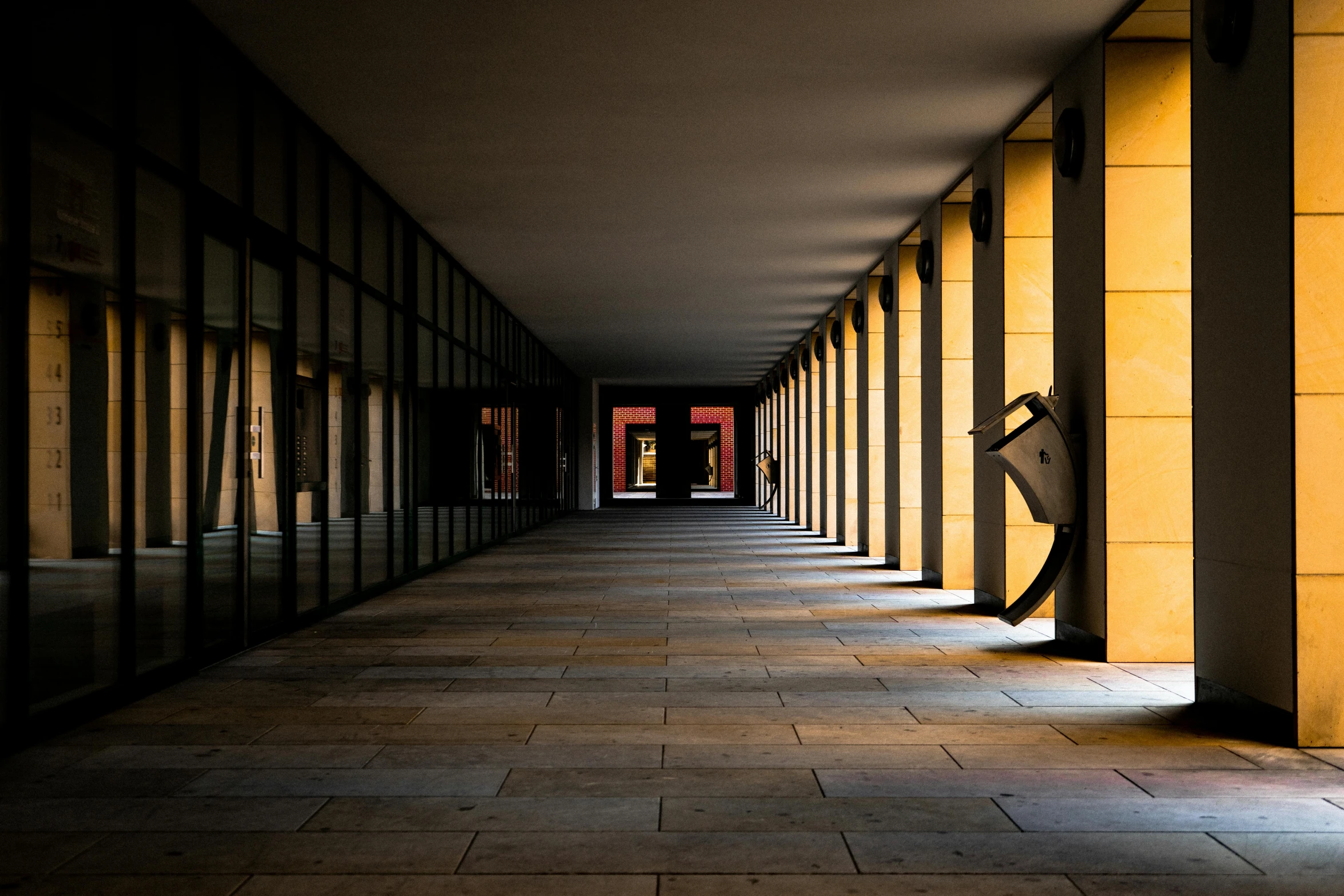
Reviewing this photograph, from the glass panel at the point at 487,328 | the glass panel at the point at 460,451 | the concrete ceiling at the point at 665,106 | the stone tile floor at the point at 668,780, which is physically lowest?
the stone tile floor at the point at 668,780

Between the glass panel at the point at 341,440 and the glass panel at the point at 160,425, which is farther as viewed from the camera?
the glass panel at the point at 341,440

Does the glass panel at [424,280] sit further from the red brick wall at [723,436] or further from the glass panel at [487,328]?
the red brick wall at [723,436]

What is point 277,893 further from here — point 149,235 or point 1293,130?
point 1293,130

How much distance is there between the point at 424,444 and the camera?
12.2 meters

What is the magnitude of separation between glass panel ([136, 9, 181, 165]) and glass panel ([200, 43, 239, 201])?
322mm

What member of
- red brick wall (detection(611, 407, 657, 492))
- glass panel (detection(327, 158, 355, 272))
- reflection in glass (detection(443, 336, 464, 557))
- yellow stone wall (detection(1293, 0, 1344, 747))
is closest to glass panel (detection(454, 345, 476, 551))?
reflection in glass (detection(443, 336, 464, 557))

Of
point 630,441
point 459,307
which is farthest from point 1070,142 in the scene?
point 630,441

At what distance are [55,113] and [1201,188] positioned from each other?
198 inches

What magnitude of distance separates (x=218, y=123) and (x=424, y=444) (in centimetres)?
576

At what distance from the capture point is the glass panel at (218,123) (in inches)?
258

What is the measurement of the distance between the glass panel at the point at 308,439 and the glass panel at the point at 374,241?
1.31 meters

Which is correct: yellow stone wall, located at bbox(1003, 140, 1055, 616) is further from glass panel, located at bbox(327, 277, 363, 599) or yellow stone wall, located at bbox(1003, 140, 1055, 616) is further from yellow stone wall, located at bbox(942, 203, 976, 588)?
glass panel, located at bbox(327, 277, 363, 599)

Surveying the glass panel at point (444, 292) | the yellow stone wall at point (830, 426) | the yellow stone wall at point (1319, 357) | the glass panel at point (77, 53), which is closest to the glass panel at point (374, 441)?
the glass panel at point (444, 292)

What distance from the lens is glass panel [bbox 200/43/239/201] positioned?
6.55 metres
